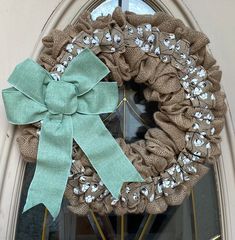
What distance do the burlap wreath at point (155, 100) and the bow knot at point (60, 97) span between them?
0.03 m

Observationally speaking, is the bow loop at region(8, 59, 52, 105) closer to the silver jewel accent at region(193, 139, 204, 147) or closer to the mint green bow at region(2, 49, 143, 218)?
the mint green bow at region(2, 49, 143, 218)

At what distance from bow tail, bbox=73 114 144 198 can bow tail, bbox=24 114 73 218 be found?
0.8 inches

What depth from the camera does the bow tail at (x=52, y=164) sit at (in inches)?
30.0

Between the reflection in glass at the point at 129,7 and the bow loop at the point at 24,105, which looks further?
the reflection in glass at the point at 129,7

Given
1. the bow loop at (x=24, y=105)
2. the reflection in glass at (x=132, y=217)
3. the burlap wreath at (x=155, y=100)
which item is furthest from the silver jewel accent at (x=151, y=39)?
the bow loop at (x=24, y=105)

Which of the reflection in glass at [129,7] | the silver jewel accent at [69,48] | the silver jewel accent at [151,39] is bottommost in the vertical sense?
the silver jewel accent at [69,48]

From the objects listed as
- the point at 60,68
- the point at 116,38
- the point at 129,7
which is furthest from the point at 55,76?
the point at 129,7

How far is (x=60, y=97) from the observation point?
77 centimetres

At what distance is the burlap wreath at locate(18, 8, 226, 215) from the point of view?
78 cm

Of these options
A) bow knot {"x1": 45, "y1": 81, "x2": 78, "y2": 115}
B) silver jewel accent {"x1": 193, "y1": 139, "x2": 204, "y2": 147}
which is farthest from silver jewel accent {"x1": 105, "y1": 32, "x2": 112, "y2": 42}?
silver jewel accent {"x1": 193, "y1": 139, "x2": 204, "y2": 147}

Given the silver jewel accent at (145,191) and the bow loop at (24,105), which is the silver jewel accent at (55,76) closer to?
the bow loop at (24,105)

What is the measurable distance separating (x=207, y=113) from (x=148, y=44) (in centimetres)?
16

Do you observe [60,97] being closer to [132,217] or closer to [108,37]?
[108,37]

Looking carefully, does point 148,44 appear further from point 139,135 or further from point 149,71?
point 139,135
